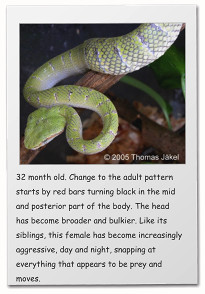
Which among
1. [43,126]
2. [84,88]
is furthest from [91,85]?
[43,126]

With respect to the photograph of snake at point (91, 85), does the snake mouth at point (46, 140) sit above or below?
below

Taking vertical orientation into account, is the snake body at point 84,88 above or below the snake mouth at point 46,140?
above

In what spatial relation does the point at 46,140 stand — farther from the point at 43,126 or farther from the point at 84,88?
the point at 84,88

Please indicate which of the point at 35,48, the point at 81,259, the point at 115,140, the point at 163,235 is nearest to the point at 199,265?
the point at 163,235

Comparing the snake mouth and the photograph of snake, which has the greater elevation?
Result: the photograph of snake
